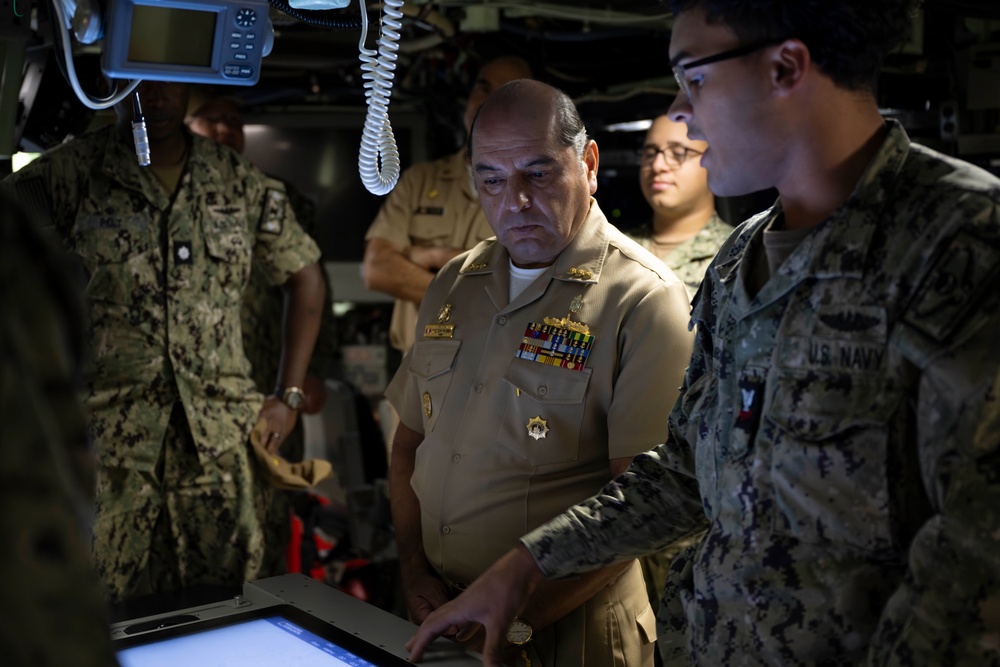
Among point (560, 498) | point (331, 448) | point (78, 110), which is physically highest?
point (78, 110)

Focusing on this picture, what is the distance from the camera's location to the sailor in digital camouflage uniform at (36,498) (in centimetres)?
64

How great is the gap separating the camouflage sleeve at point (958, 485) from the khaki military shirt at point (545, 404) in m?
0.77

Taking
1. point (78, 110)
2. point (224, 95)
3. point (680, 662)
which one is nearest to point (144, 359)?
point (78, 110)

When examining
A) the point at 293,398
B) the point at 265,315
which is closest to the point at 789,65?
the point at 293,398

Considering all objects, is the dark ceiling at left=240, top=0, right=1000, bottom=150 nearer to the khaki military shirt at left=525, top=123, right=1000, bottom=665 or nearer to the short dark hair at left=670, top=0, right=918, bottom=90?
the short dark hair at left=670, top=0, right=918, bottom=90

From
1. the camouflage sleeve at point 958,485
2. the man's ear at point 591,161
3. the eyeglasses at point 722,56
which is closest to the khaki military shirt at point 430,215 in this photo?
the man's ear at point 591,161

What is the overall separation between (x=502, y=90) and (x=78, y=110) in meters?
1.62

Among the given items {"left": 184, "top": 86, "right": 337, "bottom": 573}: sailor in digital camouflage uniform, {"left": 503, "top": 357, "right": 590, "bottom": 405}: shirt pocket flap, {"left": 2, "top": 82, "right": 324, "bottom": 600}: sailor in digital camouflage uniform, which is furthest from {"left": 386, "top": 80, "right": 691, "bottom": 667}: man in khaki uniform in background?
{"left": 184, "top": 86, "right": 337, "bottom": 573}: sailor in digital camouflage uniform

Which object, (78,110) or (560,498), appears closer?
(560,498)

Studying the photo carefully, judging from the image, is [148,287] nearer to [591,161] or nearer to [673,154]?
[591,161]

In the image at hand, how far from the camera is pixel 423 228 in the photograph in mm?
3924

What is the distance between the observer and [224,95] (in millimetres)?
4664

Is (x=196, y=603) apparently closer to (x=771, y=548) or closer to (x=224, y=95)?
(x=771, y=548)

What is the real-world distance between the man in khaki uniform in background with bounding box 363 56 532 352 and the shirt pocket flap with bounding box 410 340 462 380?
1645 mm
